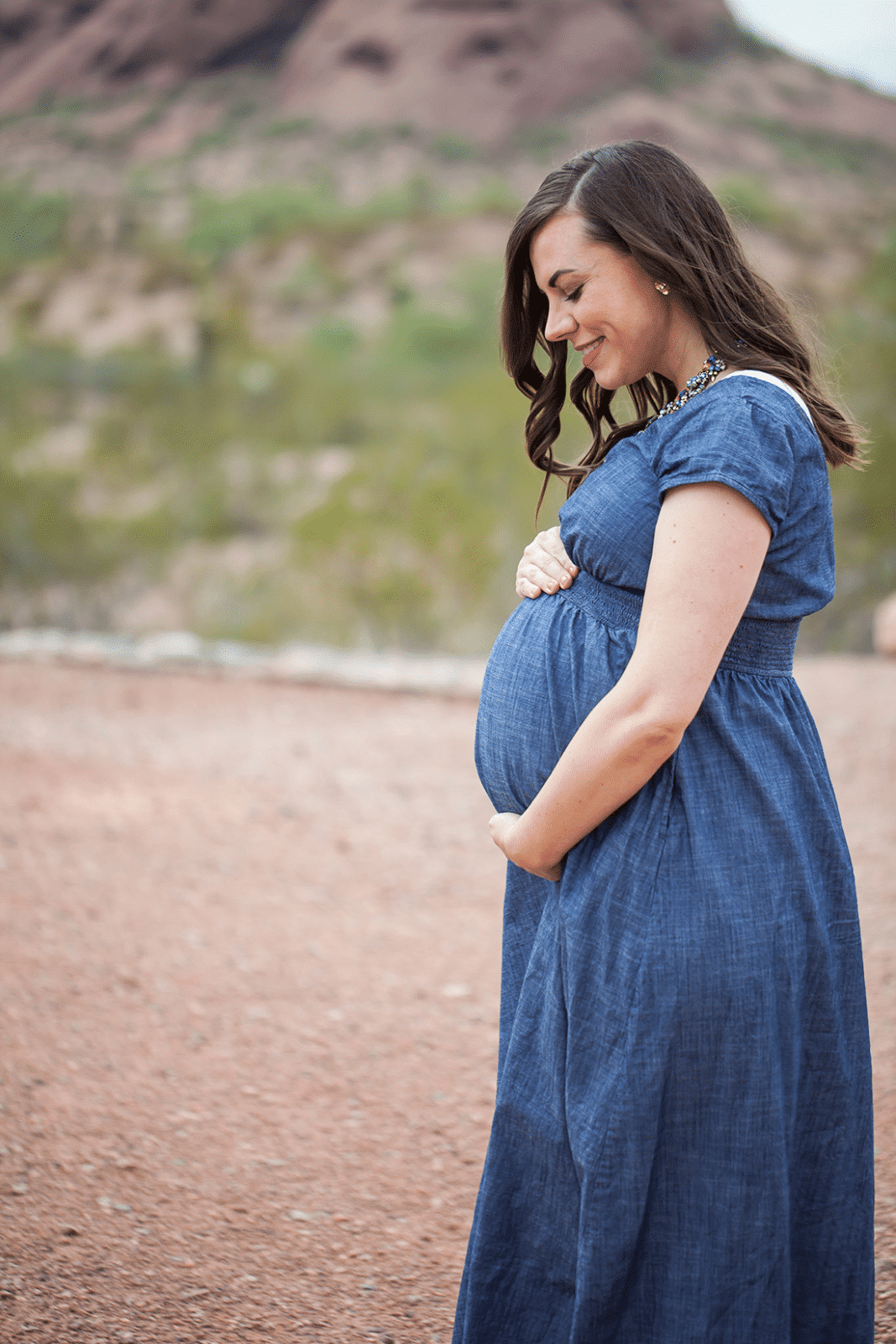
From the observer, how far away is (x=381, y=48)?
145 feet

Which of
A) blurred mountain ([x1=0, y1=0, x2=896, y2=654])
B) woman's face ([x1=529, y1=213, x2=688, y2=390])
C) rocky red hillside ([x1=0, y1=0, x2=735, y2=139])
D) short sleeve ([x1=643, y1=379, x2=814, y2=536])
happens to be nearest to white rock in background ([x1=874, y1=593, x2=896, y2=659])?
blurred mountain ([x1=0, y1=0, x2=896, y2=654])

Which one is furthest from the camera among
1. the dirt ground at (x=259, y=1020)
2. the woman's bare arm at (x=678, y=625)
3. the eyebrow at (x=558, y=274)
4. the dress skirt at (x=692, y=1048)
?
the dirt ground at (x=259, y=1020)

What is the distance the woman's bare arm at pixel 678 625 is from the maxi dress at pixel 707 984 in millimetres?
49

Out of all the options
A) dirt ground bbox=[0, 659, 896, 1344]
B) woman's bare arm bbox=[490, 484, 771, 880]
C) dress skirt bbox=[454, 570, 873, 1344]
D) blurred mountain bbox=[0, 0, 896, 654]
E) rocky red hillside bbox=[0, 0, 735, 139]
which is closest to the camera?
woman's bare arm bbox=[490, 484, 771, 880]

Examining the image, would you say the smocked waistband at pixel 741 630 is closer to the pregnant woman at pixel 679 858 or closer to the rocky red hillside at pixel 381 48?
the pregnant woman at pixel 679 858

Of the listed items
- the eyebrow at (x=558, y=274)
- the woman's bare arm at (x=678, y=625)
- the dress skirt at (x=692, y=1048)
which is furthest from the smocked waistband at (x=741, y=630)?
the eyebrow at (x=558, y=274)

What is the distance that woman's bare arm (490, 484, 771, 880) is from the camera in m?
1.16

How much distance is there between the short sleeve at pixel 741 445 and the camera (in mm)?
1155

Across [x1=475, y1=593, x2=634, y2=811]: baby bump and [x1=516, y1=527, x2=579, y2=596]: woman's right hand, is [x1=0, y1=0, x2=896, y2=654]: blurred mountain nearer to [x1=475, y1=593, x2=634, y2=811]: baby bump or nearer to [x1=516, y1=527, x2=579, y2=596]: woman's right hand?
[x1=516, y1=527, x2=579, y2=596]: woman's right hand

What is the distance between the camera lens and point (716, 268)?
4.38 ft

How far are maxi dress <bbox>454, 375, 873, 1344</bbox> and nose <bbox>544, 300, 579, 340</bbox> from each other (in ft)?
0.61

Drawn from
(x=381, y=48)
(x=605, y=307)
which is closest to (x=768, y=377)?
(x=605, y=307)

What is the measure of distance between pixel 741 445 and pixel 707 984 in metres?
0.65

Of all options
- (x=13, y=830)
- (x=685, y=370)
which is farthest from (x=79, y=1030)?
(x=685, y=370)
